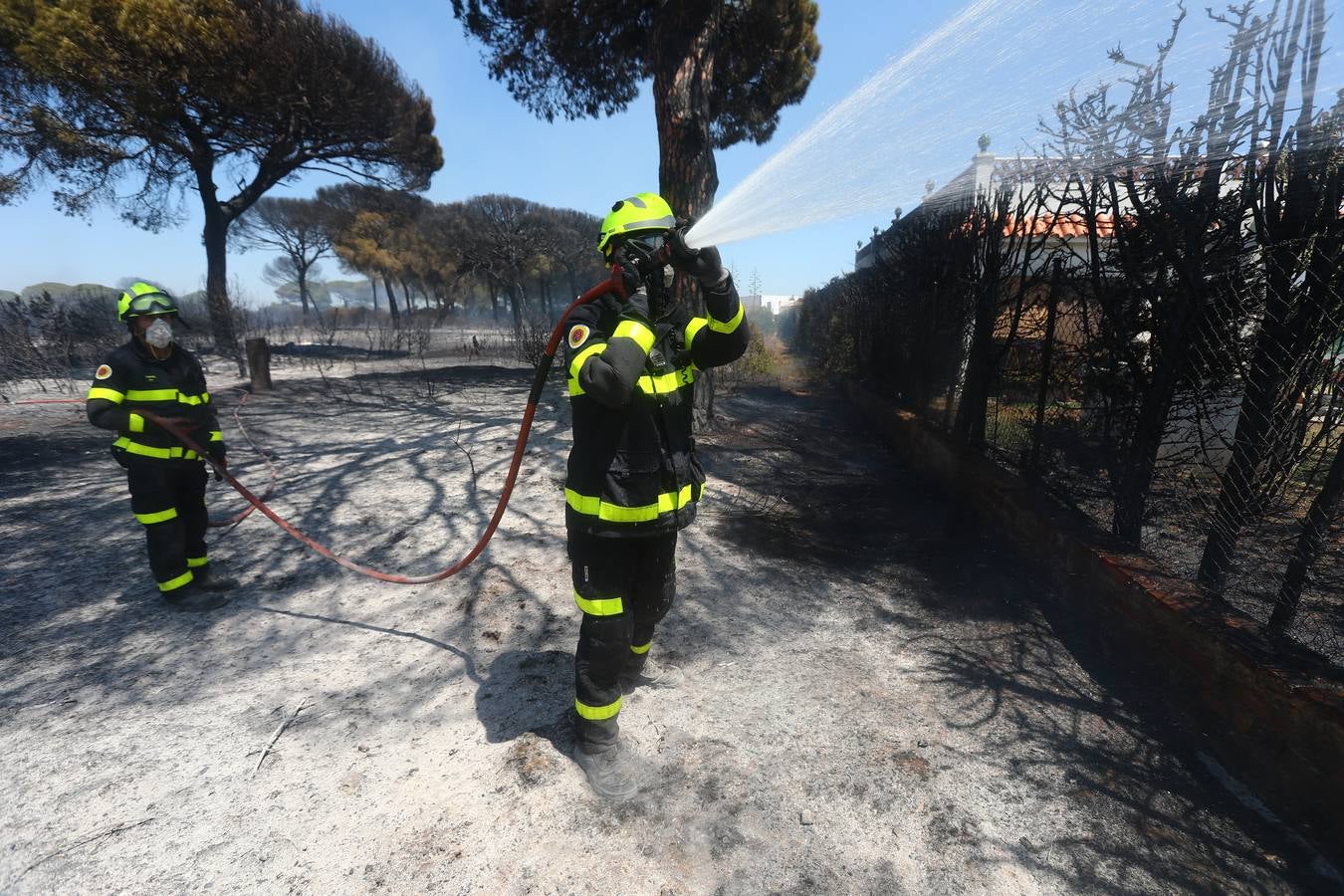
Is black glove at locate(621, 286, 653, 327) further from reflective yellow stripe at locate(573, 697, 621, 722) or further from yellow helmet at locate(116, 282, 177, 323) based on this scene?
yellow helmet at locate(116, 282, 177, 323)

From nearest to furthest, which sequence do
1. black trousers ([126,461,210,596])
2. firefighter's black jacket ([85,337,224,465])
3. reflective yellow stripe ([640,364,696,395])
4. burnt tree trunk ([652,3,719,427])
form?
reflective yellow stripe ([640,364,696,395]) < firefighter's black jacket ([85,337,224,465]) < black trousers ([126,461,210,596]) < burnt tree trunk ([652,3,719,427])

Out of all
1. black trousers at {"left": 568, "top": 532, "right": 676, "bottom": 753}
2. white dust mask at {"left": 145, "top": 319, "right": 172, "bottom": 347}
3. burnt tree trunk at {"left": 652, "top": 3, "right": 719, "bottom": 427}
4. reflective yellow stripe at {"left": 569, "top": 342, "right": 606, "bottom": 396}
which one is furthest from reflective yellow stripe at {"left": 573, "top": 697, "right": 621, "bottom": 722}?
burnt tree trunk at {"left": 652, "top": 3, "right": 719, "bottom": 427}

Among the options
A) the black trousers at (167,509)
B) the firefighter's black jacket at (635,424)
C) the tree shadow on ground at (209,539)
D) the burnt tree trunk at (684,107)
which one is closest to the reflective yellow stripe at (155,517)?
the black trousers at (167,509)

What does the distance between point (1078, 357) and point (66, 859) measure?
211 inches

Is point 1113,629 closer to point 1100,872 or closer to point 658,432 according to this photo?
point 1100,872

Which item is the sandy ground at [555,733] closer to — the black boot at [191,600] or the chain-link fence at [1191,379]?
the black boot at [191,600]

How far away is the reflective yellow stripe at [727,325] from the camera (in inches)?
86.7

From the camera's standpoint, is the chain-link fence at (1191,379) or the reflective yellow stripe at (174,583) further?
the reflective yellow stripe at (174,583)

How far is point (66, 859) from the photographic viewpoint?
6.23 feet

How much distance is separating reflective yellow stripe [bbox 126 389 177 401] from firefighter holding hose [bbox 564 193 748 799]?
108 inches

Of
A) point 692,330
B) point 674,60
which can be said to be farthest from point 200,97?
point 692,330

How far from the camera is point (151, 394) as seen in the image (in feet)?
10.8

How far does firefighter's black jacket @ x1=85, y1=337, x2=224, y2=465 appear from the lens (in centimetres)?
316

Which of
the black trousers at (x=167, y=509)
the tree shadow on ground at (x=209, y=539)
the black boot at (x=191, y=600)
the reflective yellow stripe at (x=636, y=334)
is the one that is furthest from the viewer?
the black boot at (x=191, y=600)
